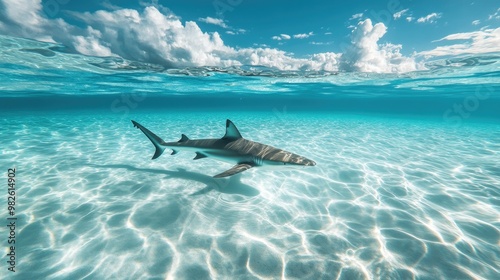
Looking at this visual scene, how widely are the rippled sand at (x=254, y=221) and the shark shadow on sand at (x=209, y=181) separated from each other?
53 mm

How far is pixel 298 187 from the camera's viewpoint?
6062 mm

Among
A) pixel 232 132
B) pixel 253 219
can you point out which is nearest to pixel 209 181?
pixel 232 132

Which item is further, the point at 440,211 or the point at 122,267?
the point at 440,211

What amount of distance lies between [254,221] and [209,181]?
8.00ft

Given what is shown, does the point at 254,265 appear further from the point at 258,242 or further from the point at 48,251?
the point at 48,251

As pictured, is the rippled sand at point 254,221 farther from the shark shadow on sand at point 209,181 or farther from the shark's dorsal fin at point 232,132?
the shark's dorsal fin at point 232,132

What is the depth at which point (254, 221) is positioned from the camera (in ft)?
14.2

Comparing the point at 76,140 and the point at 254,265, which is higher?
the point at 254,265

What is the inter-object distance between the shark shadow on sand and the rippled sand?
53 mm

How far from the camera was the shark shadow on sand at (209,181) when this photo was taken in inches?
223

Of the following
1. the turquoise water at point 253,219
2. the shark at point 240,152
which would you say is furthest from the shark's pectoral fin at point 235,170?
the turquoise water at point 253,219

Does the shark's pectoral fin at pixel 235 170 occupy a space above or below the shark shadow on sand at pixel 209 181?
above

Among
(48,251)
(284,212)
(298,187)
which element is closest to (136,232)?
(48,251)

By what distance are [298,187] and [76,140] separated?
12710mm
